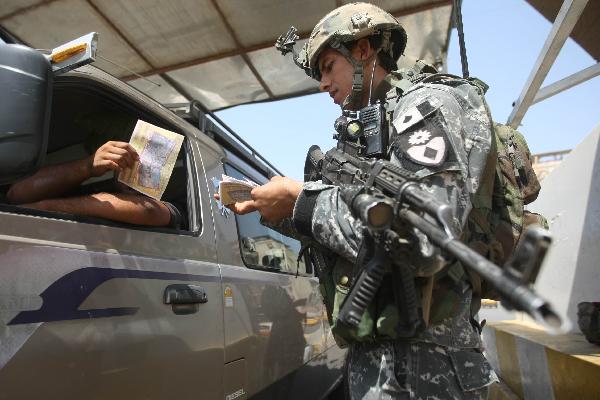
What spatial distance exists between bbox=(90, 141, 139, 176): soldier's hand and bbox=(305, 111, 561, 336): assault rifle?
0.79 metres

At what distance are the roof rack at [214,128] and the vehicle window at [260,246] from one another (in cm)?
19

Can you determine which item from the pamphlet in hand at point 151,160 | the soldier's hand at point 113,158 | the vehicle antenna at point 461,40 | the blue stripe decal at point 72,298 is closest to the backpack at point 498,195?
the pamphlet in hand at point 151,160

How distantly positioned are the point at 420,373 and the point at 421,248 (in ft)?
1.66

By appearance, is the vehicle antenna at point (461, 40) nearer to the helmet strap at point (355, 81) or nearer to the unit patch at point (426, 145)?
the helmet strap at point (355, 81)

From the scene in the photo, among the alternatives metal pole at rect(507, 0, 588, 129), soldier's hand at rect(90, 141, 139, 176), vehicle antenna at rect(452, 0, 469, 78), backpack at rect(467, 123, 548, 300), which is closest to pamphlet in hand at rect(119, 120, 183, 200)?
soldier's hand at rect(90, 141, 139, 176)

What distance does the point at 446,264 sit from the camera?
1242 millimetres

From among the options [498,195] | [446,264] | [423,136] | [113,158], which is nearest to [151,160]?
[113,158]

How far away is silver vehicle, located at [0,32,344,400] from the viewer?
3.76ft

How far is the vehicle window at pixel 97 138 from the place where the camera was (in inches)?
71.7

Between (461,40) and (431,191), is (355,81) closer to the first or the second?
(431,191)

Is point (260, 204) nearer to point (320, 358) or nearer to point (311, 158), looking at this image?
point (311, 158)

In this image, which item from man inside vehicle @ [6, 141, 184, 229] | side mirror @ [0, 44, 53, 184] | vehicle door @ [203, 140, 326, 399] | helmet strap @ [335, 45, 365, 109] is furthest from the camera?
vehicle door @ [203, 140, 326, 399]

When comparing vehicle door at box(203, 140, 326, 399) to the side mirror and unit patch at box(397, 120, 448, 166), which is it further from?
the side mirror

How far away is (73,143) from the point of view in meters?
2.37
